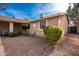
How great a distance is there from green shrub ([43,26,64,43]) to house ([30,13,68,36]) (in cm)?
8

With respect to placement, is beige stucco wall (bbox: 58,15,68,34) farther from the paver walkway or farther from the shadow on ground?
the shadow on ground

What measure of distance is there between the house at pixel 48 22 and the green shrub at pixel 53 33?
8 centimetres

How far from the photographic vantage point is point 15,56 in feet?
10.6

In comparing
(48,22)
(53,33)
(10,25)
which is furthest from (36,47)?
(10,25)

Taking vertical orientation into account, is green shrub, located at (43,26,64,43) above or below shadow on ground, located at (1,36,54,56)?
above

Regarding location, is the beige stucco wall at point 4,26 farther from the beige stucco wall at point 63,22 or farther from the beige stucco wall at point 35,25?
the beige stucco wall at point 63,22

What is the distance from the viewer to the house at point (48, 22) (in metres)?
3.27

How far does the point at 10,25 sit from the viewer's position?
11.0 ft

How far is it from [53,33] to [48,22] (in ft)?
0.81

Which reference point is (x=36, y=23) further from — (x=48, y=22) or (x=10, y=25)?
(x=10, y=25)

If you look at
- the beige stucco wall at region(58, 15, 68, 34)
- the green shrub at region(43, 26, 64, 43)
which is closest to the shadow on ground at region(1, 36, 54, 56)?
the green shrub at region(43, 26, 64, 43)

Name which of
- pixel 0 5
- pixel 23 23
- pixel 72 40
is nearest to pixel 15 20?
pixel 23 23

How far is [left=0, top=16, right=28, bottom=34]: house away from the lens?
10.9 feet

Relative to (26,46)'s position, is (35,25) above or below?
above
